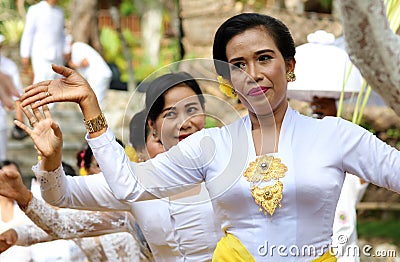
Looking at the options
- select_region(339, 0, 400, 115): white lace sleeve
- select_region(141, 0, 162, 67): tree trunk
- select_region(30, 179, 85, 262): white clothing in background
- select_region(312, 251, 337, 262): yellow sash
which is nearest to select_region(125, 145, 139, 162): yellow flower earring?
select_region(312, 251, 337, 262): yellow sash

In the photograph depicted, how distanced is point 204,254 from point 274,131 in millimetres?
871

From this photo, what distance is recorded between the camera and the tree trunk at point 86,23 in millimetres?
14367

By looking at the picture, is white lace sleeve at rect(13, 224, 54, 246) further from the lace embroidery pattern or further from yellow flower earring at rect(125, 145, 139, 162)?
the lace embroidery pattern

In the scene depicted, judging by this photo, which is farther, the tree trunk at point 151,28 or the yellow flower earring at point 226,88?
the tree trunk at point 151,28

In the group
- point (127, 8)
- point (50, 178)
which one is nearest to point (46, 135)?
point (50, 178)

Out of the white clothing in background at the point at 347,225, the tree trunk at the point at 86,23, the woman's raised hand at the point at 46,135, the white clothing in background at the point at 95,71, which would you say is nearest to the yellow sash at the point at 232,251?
the woman's raised hand at the point at 46,135

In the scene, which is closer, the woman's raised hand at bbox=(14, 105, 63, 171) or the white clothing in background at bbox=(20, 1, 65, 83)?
the woman's raised hand at bbox=(14, 105, 63, 171)

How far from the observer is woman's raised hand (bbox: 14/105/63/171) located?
3.42 metres

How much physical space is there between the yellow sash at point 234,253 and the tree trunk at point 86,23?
36.3 ft

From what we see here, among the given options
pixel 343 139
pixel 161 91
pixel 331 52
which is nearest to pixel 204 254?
pixel 161 91

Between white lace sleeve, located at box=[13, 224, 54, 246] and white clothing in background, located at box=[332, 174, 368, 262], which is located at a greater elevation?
white lace sleeve, located at box=[13, 224, 54, 246]

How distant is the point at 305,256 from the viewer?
324 cm

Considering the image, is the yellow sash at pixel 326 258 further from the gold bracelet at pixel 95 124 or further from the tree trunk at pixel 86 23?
the tree trunk at pixel 86 23

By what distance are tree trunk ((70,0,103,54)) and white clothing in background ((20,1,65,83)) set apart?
360 centimetres
